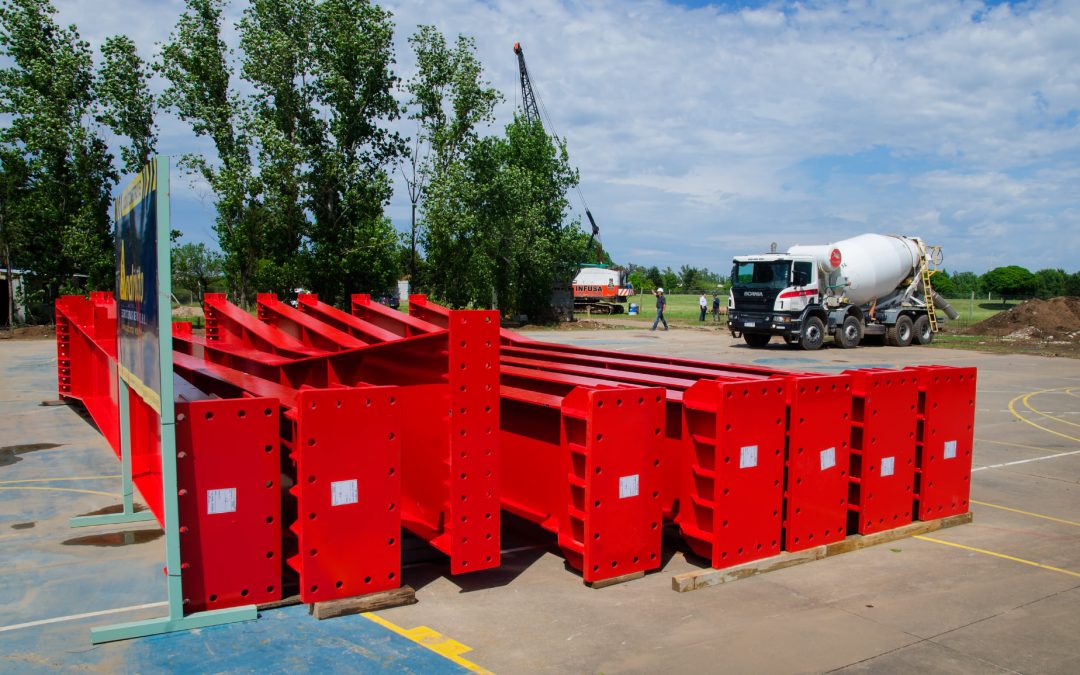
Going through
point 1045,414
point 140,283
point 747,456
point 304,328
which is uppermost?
point 140,283

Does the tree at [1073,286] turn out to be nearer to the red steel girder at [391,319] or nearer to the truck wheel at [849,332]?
the truck wheel at [849,332]

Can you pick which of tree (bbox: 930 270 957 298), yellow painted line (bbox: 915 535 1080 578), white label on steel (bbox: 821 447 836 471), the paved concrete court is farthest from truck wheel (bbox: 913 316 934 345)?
white label on steel (bbox: 821 447 836 471)

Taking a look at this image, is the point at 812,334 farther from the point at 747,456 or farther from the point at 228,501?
the point at 228,501

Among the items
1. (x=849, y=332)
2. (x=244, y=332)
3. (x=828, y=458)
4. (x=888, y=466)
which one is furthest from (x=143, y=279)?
(x=849, y=332)

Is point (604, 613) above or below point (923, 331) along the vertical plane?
below

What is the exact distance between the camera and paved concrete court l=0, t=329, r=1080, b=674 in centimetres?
403

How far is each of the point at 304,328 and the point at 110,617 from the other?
457 cm

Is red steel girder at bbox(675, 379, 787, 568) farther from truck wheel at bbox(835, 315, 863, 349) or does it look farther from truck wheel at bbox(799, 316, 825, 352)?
truck wheel at bbox(835, 315, 863, 349)

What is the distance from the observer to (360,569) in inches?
184

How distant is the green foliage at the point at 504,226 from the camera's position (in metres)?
36.1

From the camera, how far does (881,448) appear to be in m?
6.11

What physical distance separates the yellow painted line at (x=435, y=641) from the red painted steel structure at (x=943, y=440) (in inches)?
171

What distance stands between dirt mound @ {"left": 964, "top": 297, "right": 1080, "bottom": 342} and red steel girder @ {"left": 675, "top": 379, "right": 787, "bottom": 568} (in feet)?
109

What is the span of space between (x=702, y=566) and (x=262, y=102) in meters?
32.4
